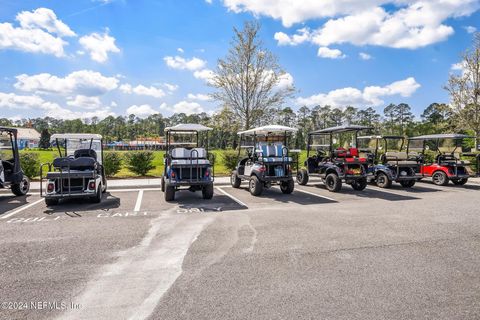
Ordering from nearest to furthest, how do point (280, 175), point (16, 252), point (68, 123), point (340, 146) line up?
1. point (16, 252)
2. point (280, 175)
3. point (340, 146)
4. point (68, 123)

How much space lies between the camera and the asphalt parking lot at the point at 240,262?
2955 millimetres

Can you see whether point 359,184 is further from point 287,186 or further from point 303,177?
point 287,186

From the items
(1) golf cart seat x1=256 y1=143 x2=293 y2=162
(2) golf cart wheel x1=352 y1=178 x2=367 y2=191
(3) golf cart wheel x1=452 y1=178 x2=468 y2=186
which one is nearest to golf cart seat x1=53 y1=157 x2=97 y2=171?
(1) golf cart seat x1=256 y1=143 x2=293 y2=162

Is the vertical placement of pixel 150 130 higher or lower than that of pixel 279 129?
higher

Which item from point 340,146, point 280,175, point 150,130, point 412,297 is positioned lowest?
Answer: point 412,297

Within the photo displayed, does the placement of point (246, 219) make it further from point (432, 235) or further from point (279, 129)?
point (279, 129)

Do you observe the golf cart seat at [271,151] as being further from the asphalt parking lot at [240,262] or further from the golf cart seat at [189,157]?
the asphalt parking lot at [240,262]

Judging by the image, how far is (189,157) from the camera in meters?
9.40

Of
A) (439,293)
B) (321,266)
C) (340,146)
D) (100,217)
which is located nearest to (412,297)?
(439,293)

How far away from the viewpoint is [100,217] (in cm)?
680

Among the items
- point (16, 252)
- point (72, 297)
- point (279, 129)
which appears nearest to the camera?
point (72, 297)

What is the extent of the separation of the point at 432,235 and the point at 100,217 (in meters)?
6.81

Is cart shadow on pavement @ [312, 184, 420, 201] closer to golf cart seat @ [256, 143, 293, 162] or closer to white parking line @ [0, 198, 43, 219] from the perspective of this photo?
golf cart seat @ [256, 143, 293, 162]

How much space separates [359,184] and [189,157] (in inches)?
249
